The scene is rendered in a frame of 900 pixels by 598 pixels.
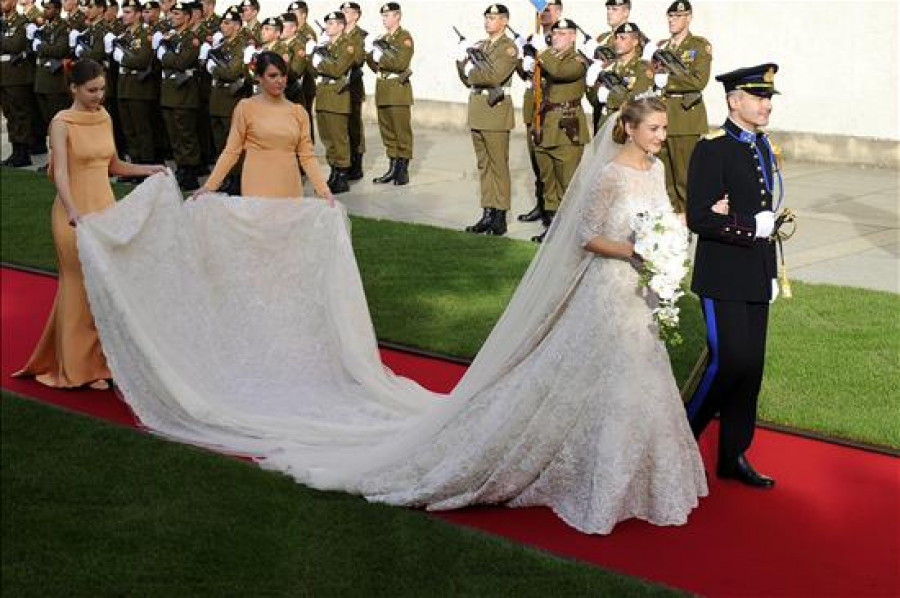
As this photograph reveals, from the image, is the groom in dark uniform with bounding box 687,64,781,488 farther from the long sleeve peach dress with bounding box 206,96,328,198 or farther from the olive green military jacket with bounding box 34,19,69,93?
the olive green military jacket with bounding box 34,19,69,93

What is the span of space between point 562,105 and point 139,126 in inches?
284

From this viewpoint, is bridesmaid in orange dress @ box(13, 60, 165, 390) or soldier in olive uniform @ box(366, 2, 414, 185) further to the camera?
soldier in olive uniform @ box(366, 2, 414, 185)

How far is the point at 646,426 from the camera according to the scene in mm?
6254

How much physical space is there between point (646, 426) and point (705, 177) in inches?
45.2

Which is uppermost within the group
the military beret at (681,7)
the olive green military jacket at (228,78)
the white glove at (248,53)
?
the military beret at (681,7)

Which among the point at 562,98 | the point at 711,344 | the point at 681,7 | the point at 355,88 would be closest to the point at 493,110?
the point at 562,98

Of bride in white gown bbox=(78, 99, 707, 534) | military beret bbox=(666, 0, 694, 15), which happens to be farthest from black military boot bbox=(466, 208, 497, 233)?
bride in white gown bbox=(78, 99, 707, 534)

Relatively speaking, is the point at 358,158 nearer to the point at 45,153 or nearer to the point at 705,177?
the point at 45,153

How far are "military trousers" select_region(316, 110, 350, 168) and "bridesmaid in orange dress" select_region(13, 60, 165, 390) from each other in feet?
26.0

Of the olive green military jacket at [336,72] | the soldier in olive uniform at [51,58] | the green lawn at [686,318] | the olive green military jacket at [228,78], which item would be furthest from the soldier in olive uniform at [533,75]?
the soldier in olive uniform at [51,58]

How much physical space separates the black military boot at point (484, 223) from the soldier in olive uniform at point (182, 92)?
4.86 m

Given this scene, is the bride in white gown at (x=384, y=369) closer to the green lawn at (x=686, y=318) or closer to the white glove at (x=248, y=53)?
the green lawn at (x=686, y=318)

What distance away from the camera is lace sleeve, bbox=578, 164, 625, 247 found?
6.34m

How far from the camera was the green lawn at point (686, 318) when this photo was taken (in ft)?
26.1
